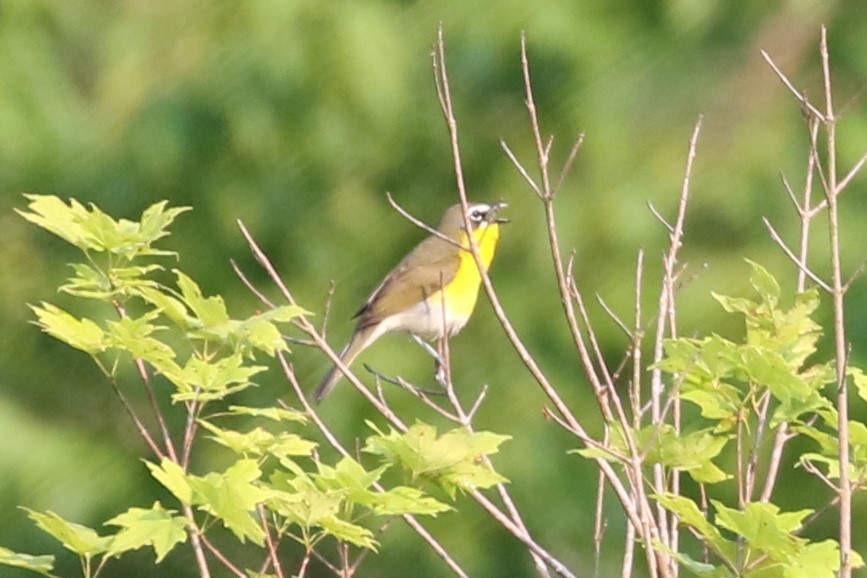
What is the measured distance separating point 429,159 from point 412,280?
33 cm

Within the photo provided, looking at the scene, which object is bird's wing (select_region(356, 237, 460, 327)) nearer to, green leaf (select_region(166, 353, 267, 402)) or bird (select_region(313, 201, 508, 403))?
bird (select_region(313, 201, 508, 403))

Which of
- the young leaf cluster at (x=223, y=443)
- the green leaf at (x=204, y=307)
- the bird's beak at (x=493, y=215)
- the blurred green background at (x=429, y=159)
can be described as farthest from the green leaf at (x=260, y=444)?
the blurred green background at (x=429, y=159)

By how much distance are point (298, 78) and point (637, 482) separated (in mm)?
2493

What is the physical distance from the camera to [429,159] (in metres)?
4.45

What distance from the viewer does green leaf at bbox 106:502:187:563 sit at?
1703mm

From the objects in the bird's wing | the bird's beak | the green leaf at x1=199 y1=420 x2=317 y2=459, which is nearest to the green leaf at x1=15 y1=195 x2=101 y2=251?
the green leaf at x1=199 y1=420 x2=317 y2=459

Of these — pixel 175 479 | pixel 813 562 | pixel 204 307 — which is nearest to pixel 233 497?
pixel 175 479

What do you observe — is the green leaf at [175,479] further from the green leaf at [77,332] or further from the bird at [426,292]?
the bird at [426,292]

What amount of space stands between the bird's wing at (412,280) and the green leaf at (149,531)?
88.0 inches

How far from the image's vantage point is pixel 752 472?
6.15ft

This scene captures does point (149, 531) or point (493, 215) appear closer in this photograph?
point (149, 531)

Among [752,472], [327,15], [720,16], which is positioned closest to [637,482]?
[752,472]

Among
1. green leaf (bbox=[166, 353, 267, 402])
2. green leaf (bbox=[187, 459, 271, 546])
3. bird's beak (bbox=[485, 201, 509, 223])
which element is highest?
Result: green leaf (bbox=[166, 353, 267, 402])

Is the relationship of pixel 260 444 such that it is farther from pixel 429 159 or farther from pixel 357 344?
pixel 429 159
